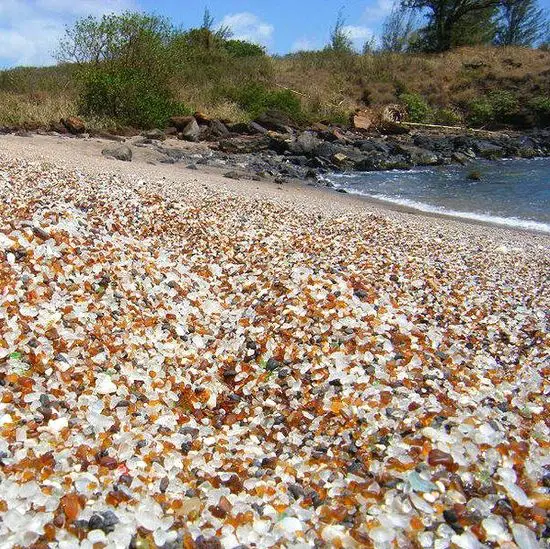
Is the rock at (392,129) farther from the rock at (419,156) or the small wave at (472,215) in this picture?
the small wave at (472,215)

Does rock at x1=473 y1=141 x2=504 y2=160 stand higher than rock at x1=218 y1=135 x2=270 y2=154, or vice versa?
rock at x1=473 y1=141 x2=504 y2=160

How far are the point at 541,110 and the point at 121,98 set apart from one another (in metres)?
29.3

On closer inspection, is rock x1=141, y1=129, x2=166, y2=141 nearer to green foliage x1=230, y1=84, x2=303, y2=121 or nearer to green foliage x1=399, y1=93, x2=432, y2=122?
green foliage x1=230, y1=84, x2=303, y2=121

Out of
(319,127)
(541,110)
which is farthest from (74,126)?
(541,110)

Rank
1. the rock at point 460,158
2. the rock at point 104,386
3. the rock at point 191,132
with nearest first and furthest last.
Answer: the rock at point 104,386, the rock at point 191,132, the rock at point 460,158

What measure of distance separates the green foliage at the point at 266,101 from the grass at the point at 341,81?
0.18 m

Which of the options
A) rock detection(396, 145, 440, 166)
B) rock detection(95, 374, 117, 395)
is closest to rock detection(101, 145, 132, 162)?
rock detection(95, 374, 117, 395)

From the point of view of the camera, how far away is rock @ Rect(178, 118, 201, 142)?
2158 centimetres

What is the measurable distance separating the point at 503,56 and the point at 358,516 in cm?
5058

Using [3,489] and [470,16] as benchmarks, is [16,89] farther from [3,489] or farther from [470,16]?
[470,16]

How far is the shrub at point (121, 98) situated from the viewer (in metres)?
21.8

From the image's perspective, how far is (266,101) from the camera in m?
30.0

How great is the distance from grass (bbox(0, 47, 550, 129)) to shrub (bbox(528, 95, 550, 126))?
0.28ft

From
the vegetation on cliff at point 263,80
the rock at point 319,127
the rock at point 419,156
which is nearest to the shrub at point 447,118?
the vegetation on cliff at point 263,80
